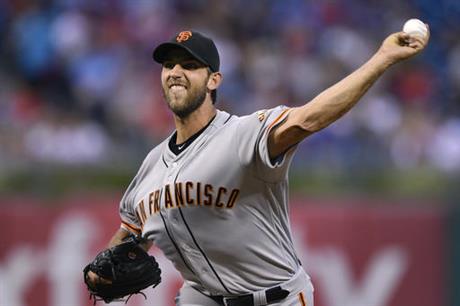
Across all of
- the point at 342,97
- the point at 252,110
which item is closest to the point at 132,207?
the point at 342,97

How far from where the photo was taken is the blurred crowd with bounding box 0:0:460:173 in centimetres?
977

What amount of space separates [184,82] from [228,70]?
5.97 m

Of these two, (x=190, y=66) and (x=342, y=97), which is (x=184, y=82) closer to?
(x=190, y=66)

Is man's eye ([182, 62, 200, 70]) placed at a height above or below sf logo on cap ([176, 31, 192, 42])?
below

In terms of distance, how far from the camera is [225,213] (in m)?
4.58

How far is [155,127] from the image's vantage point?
32.5 feet

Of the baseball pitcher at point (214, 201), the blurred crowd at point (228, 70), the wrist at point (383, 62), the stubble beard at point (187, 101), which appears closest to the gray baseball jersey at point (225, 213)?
the baseball pitcher at point (214, 201)

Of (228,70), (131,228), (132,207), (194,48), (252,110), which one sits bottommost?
(252,110)

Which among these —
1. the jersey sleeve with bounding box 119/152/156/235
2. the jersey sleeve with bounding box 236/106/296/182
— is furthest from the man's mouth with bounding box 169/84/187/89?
the jersey sleeve with bounding box 119/152/156/235

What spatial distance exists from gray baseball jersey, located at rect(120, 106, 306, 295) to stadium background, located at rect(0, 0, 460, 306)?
10.0 feet

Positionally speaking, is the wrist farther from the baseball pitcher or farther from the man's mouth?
the man's mouth

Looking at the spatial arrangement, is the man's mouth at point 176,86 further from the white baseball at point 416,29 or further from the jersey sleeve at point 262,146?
the white baseball at point 416,29

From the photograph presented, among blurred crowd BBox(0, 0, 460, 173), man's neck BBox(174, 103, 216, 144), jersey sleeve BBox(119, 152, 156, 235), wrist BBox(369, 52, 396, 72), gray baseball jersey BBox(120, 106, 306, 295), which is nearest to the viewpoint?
wrist BBox(369, 52, 396, 72)

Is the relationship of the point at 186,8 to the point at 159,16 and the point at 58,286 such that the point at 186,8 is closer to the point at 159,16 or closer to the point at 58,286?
the point at 159,16
